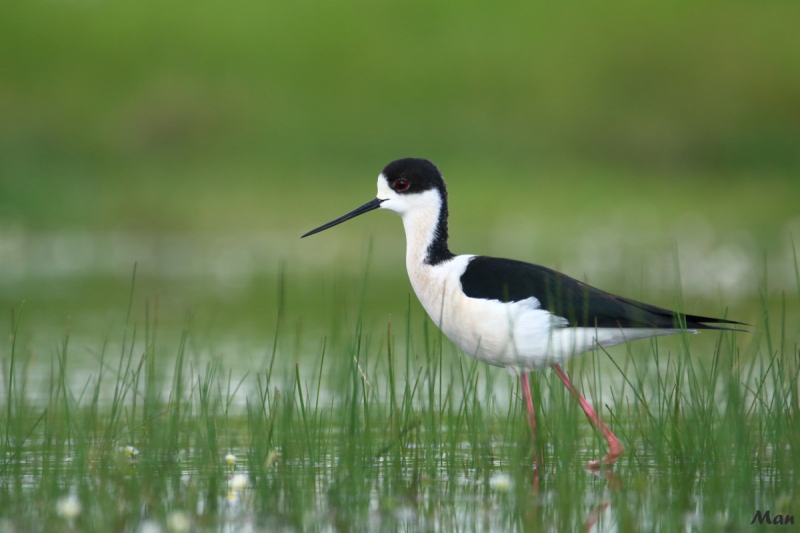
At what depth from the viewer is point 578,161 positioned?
2584 cm

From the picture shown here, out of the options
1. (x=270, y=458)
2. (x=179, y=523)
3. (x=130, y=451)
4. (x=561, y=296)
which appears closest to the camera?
(x=179, y=523)

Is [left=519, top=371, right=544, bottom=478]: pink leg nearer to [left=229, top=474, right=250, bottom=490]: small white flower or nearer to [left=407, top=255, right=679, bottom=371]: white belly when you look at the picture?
[left=407, top=255, right=679, bottom=371]: white belly

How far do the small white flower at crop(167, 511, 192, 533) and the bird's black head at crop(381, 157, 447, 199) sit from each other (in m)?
2.48

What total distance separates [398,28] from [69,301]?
2103 cm

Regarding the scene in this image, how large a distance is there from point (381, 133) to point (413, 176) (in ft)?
71.6

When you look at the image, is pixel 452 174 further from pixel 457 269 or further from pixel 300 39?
pixel 457 269

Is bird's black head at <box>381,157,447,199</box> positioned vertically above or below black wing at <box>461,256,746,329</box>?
above

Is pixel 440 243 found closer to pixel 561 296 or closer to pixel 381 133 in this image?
pixel 561 296

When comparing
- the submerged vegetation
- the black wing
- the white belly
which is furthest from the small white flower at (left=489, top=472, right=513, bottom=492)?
the black wing

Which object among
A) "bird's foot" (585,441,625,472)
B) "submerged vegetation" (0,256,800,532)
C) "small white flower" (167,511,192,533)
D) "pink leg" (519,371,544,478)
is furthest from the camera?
"bird's foot" (585,441,625,472)

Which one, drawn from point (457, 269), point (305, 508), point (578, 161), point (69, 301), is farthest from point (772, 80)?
point (305, 508)

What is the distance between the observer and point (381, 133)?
89.4ft

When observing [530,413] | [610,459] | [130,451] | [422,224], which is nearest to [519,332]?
[530,413]

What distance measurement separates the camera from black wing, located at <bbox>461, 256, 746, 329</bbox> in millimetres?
4914
